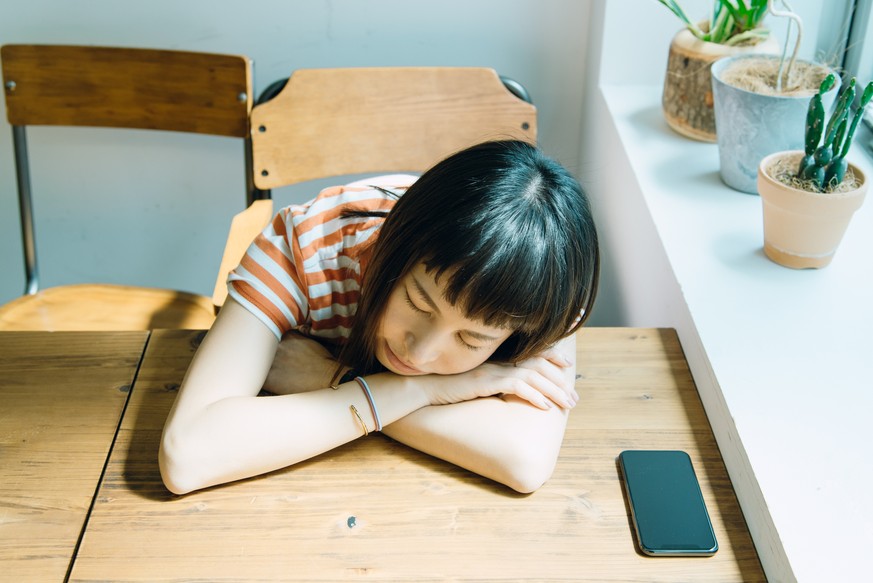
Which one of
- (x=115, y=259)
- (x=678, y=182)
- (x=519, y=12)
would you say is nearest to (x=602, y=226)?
(x=678, y=182)

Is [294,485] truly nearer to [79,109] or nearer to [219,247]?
[79,109]

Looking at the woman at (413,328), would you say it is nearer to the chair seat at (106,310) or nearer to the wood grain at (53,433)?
the wood grain at (53,433)

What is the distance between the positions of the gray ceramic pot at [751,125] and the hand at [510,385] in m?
0.54

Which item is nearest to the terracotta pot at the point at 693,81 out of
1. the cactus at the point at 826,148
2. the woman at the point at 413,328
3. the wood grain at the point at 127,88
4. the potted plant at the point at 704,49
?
the potted plant at the point at 704,49

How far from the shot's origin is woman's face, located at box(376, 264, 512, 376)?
2.91 ft

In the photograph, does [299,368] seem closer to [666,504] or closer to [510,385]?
[510,385]

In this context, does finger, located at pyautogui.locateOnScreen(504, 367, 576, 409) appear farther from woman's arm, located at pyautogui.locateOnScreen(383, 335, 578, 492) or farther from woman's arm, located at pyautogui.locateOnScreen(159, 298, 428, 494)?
woman's arm, located at pyautogui.locateOnScreen(159, 298, 428, 494)

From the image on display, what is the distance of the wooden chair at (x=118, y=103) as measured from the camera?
158cm

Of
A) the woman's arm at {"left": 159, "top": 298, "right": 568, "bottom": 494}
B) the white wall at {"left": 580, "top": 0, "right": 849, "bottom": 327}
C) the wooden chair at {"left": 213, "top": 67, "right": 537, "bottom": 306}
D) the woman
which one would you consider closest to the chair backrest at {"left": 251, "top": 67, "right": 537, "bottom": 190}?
the wooden chair at {"left": 213, "top": 67, "right": 537, "bottom": 306}

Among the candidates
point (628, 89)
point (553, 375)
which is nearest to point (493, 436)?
point (553, 375)

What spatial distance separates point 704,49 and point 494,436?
841 millimetres

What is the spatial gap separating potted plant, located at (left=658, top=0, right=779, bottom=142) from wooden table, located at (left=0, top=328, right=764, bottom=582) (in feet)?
2.11

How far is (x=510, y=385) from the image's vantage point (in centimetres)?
100

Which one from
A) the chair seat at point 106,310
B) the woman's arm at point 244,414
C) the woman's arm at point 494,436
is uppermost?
the woman's arm at point 244,414
